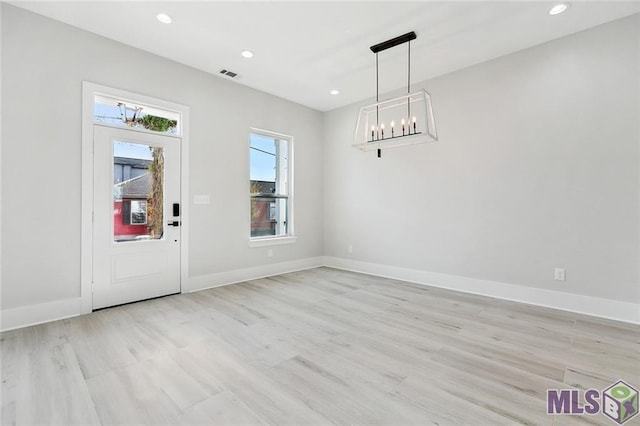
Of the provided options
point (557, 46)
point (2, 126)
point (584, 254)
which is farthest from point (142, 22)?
point (584, 254)

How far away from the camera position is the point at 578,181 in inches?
130

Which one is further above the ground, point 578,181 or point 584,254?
point 578,181

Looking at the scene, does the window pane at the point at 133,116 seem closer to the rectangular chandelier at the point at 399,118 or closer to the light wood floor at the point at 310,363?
the light wood floor at the point at 310,363

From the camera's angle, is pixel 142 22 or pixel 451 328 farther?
pixel 142 22

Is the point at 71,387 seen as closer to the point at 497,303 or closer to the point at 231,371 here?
the point at 231,371

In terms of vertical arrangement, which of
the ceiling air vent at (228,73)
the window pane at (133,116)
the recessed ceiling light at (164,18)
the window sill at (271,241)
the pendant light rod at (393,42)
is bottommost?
the window sill at (271,241)

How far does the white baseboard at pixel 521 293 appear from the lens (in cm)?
307

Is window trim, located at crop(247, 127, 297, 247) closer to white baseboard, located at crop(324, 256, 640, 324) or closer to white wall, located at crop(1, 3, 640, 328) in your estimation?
white wall, located at crop(1, 3, 640, 328)

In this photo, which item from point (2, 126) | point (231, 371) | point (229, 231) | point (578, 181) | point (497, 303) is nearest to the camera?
point (231, 371)

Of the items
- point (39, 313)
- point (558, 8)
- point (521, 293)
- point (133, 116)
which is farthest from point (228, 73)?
point (521, 293)

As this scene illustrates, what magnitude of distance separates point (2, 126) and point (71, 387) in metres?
2.58

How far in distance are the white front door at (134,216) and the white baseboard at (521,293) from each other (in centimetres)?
326

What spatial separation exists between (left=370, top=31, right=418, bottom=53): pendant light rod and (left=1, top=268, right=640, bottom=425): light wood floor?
3.10m

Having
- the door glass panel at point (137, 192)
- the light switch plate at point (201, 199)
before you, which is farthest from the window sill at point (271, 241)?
the door glass panel at point (137, 192)
